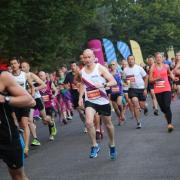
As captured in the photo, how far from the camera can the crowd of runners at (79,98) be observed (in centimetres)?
535

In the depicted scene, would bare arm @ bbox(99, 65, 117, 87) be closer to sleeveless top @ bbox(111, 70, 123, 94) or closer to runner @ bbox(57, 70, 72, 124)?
sleeveless top @ bbox(111, 70, 123, 94)

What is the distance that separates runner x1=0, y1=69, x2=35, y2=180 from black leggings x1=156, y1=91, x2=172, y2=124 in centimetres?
800

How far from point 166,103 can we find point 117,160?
4.09 m

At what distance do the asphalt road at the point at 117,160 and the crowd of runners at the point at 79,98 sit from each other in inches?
10.8

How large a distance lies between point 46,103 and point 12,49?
9939 mm

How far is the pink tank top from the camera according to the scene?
13.3 m

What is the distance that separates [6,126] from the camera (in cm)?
537

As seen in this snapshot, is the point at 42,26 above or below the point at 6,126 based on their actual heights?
below

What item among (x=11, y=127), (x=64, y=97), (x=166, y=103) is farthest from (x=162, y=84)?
(x=11, y=127)

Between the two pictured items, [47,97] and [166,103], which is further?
[47,97]

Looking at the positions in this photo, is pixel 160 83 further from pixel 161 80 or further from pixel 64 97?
pixel 64 97

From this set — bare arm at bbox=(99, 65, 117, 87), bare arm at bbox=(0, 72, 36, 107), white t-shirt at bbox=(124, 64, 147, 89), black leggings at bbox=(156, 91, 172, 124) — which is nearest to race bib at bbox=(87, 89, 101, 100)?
bare arm at bbox=(99, 65, 117, 87)

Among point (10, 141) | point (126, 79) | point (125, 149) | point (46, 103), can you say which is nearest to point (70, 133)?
point (46, 103)

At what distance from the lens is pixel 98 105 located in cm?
991
